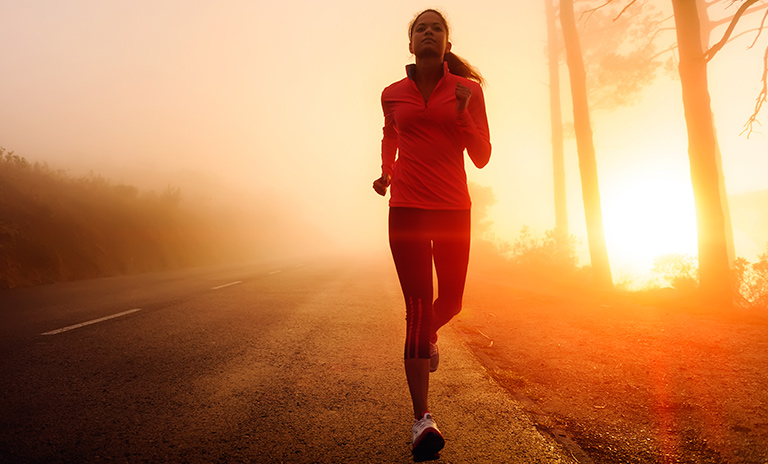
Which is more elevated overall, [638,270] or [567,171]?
[567,171]

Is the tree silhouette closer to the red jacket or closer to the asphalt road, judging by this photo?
the asphalt road

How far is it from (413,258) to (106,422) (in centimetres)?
210

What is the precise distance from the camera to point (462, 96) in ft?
7.50

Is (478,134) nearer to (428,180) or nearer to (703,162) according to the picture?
(428,180)

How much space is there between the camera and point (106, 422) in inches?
97.1

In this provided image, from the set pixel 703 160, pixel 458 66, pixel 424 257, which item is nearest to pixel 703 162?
pixel 703 160

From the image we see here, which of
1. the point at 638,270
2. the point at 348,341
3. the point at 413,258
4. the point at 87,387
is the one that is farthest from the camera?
the point at 638,270

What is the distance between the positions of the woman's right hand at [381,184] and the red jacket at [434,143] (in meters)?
0.11

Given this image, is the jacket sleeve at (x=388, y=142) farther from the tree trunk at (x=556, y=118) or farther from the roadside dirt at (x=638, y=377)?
the tree trunk at (x=556, y=118)

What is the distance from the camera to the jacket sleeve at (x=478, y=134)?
254cm

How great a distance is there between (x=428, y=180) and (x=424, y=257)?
0.47 m

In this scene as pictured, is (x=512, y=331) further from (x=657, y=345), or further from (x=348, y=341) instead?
(x=348, y=341)

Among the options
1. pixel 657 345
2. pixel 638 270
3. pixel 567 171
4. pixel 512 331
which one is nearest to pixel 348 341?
pixel 512 331

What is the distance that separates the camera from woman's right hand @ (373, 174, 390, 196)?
2.74m
